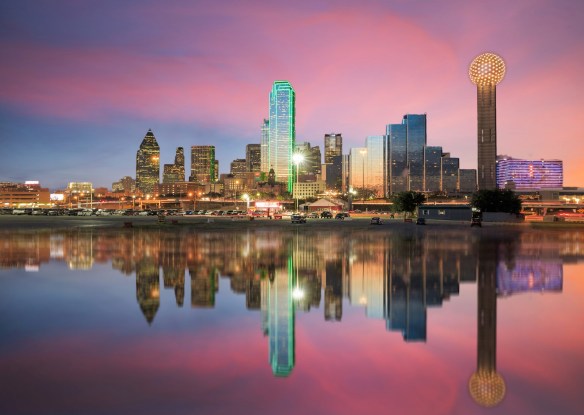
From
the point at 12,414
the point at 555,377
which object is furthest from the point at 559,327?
the point at 12,414

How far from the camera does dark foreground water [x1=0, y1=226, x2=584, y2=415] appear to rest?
7.38m

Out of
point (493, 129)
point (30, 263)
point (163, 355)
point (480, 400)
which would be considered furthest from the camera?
point (493, 129)

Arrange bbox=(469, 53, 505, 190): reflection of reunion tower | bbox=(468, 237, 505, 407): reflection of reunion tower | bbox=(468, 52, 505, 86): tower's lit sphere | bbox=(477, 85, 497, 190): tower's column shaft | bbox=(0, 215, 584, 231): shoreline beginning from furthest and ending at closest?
bbox=(477, 85, 497, 190): tower's column shaft < bbox=(469, 53, 505, 190): reflection of reunion tower < bbox=(468, 52, 505, 86): tower's lit sphere < bbox=(0, 215, 584, 231): shoreline < bbox=(468, 237, 505, 407): reflection of reunion tower

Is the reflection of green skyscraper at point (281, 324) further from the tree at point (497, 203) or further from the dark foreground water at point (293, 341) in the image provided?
the tree at point (497, 203)

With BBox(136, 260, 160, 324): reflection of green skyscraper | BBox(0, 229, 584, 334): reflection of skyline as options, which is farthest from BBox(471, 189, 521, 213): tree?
BBox(136, 260, 160, 324): reflection of green skyscraper

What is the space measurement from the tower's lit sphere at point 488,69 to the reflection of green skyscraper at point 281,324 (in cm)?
17368

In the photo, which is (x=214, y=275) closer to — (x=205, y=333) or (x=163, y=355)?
(x=205, y=333)

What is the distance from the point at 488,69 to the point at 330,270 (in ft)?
564

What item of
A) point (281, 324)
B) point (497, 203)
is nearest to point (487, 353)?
point (281, 324)

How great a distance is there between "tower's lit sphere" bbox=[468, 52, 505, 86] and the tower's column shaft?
38.3 feet

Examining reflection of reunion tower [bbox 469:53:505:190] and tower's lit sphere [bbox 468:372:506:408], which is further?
reflection of reunion tower [bbox 469:53:505:190]

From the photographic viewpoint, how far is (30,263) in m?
23.7

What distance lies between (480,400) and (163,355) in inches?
239

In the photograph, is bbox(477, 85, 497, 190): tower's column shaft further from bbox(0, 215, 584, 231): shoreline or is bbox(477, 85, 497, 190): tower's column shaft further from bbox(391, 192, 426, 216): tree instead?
bbox(0, 215, 584, 231): shoreline
